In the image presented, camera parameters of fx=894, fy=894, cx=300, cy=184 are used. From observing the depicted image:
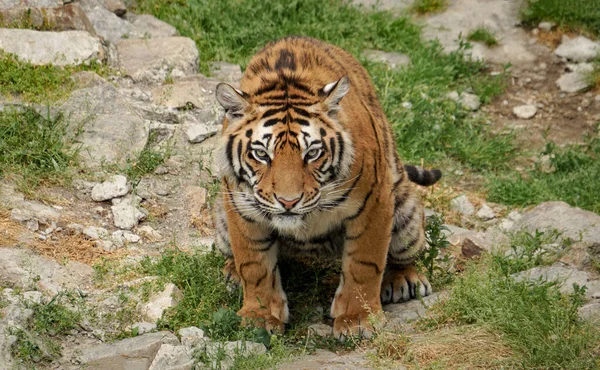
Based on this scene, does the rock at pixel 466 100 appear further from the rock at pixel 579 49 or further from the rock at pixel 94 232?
the rock at pixel 94 232

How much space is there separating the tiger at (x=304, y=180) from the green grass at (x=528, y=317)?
524 mm

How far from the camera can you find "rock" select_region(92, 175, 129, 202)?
645cm

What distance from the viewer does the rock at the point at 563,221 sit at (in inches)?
242

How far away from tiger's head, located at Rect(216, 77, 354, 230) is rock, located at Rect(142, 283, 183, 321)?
0.73m

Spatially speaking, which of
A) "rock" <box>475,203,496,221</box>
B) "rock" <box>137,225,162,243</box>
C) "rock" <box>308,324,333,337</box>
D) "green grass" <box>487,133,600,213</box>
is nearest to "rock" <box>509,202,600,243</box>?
"rock" <box>475,203,496,221</box>

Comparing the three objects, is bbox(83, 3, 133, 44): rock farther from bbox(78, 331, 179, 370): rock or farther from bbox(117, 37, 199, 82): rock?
bbox(78, 331, 179, 370): rock

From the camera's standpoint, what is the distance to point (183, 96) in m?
7.72

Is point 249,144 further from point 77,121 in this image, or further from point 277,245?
point 77,121

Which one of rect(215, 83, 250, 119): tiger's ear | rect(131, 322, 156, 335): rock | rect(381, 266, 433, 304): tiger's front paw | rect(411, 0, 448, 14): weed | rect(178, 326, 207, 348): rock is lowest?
rect(411, 0, 448, 14): weed

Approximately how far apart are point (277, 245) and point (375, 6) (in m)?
4.86

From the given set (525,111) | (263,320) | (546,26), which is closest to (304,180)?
(263,320)

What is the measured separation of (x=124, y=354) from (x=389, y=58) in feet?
17.5

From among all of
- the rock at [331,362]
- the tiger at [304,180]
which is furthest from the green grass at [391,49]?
the rock at [331,362]

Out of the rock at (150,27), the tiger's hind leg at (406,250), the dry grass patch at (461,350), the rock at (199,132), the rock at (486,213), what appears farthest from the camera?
the rock at (150,27)
